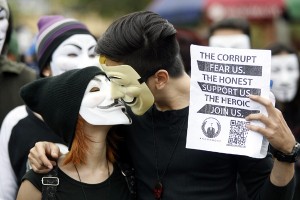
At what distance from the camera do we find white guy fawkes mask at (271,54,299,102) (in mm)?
6238

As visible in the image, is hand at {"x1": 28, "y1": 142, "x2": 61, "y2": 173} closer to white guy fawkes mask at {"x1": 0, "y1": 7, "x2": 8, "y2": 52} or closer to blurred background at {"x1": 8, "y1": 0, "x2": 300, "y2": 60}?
white guy fawkes mask at {"x1": 0, "y1": 7, "x2": 8, "y2": 52}

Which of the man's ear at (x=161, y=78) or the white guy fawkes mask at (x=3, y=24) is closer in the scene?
the man's ear at (x=161, y=78)

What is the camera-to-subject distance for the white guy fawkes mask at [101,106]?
330cm

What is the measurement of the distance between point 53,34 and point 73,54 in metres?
0.18

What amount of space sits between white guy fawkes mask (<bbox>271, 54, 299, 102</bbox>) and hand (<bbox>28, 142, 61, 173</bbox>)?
10.8ft

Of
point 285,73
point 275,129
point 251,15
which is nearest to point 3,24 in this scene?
point 275,129

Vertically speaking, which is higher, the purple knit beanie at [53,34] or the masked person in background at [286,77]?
the purple knit beanie at [53,34]

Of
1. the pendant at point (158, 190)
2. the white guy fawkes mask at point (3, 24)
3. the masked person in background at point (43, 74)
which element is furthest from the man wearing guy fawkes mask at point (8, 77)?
the pendant at point (158, 190)

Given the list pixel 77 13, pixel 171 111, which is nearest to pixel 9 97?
pixel 171 111

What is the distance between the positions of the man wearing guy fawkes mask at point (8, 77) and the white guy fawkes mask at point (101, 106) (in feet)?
4.21

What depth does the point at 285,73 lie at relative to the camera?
6.29 meters

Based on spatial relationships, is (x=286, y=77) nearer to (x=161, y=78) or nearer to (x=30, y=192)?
(x=161, y=78)

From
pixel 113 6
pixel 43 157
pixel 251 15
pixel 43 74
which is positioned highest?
pixel 43 74

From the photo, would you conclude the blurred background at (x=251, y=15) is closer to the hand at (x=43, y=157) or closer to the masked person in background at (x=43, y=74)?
the masked person in background at (x=43, y=74)
